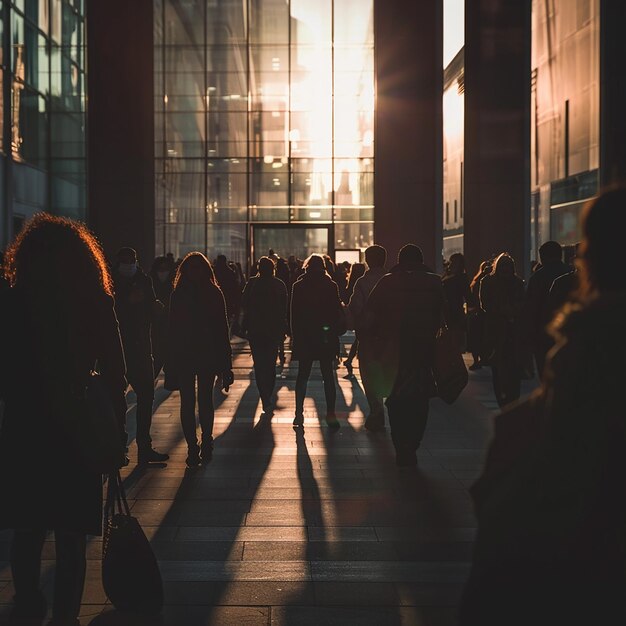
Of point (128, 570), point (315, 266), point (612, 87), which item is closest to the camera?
point (128, 570)

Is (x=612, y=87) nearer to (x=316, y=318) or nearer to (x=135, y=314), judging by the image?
(x=316, y=318)

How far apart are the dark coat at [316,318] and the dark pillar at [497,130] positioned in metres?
10.8

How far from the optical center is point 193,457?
8.87 meters

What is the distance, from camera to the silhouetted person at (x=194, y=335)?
895cm

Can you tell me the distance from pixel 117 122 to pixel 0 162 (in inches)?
310

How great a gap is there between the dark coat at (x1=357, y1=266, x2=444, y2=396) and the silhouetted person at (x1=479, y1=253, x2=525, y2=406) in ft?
6.96

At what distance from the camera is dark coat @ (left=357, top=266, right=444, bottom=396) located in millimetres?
8852

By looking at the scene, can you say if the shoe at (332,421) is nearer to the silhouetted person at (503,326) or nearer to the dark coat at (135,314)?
the silhouetted person at (503,326)

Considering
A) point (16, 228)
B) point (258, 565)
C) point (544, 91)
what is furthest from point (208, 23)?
point (258, 565)

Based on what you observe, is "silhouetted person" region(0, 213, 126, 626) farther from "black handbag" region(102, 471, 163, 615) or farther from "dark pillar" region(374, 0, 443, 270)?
"dark pillar" region(374, 0, 443, 270)

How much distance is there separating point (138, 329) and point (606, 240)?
21.9ft

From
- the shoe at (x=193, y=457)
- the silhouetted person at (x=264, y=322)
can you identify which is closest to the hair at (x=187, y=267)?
the shoe at (x=193, y=457)

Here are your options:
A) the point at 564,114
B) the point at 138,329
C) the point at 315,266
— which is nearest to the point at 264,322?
the point at 315,266

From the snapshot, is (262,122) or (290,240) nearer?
(262,122)
